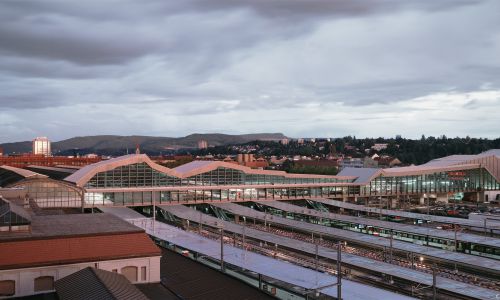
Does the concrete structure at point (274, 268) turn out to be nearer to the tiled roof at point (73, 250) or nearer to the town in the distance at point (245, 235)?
the town in the distance at point (245, 235)

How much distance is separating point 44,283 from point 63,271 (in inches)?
30.6

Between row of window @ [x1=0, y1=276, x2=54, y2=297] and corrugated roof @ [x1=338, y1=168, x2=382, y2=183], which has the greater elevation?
corrugated roof @ [x1=338, y1=168, x2=382, y2=183]

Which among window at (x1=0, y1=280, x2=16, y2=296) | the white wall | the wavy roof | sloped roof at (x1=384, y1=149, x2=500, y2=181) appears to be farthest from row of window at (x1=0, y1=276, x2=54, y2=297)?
sloped roof at (x1=384, y1=149, x2=500, y2=181)

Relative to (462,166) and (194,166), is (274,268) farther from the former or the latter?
(462,166)

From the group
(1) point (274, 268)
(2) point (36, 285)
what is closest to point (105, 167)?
(1) point (274, 268)

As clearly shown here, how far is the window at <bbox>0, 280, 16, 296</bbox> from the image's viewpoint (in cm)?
1800

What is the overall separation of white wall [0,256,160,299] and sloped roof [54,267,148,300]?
160 cm

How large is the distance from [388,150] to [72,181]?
140m

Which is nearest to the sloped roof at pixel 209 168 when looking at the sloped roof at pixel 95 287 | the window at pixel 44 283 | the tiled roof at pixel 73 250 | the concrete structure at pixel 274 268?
the concrete structure at pixel 274 268

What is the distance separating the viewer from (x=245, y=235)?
37844 mm

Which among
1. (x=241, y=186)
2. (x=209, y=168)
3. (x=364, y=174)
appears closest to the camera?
(x=209, y=168)

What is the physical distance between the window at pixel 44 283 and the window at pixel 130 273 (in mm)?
2694

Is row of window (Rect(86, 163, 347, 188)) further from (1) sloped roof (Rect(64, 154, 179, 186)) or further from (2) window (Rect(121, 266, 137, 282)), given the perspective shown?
(2) window (Rect(121, 266, 137, 282))

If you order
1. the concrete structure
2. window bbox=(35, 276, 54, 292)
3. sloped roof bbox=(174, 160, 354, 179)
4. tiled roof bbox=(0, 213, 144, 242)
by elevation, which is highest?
sloped roof bbox=(174, 160, 354, 179)
